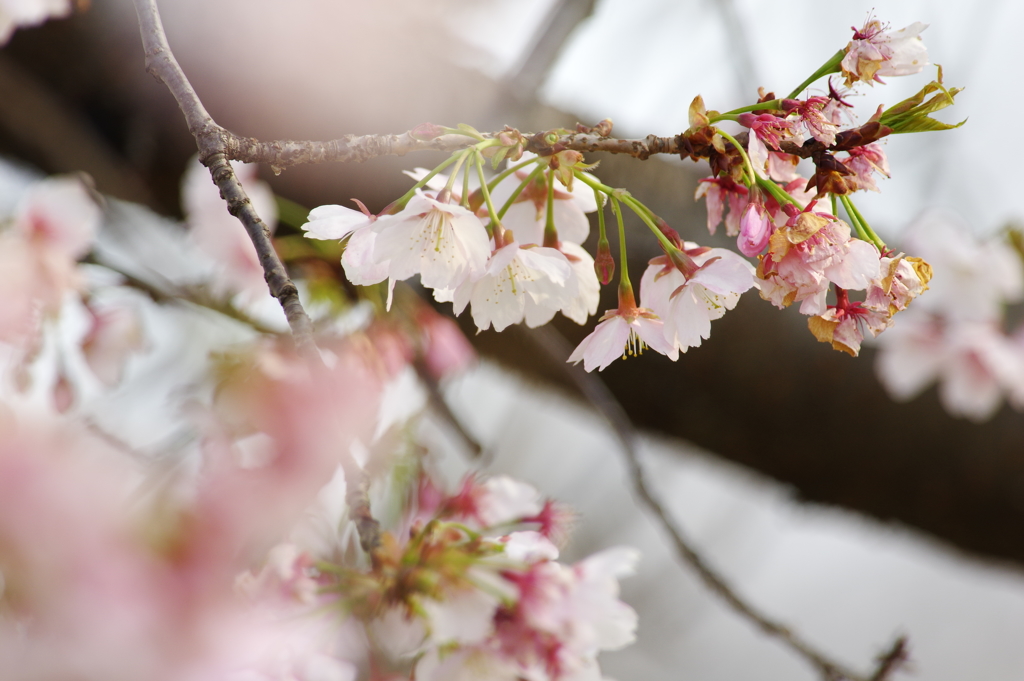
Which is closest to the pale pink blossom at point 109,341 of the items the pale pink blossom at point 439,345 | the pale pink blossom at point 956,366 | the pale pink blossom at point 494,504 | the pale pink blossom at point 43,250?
the pale pink blossom at point 43,250

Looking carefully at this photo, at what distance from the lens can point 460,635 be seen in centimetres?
35

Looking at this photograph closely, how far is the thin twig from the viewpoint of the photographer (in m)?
0.46

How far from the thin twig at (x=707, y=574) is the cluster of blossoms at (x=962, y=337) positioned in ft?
1.72

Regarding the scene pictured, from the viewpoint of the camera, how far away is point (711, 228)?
0.34 metres

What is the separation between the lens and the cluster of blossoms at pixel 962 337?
98 cm

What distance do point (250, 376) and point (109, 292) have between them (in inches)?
9.8

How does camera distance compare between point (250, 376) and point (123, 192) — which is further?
point (123, 192)

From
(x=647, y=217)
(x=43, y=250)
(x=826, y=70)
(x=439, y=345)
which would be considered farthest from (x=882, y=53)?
(x=43, y=250)

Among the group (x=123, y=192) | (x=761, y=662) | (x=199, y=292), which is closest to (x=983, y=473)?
(x=199, y=292)

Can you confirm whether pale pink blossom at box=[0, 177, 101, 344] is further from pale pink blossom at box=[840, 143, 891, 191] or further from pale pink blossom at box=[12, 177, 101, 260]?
pale pink blossom at box=[840, 143, 891, 191]

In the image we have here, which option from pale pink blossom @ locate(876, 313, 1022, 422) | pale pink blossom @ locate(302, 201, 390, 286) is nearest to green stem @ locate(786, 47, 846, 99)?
pale pink blossom @ locate(302, 201, 390, 286)

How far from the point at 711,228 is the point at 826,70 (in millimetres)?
88

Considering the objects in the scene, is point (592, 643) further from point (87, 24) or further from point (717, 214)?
point (87, 24)

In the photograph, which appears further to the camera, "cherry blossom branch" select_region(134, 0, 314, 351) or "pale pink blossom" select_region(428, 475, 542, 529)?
"pale pink blossom" select_region(428, 475, 542, 529)
